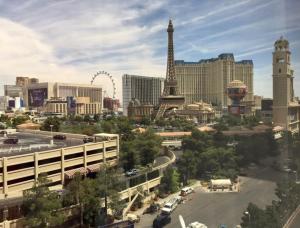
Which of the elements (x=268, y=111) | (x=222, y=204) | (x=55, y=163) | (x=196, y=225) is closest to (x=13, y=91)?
(x=268, y=111)

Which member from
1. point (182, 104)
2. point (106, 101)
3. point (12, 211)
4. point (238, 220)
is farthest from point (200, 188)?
point (106, 101)

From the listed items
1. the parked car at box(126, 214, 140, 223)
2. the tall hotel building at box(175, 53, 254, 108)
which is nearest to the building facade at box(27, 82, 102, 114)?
the tall hotel building at box(175, 53, 254, 108)

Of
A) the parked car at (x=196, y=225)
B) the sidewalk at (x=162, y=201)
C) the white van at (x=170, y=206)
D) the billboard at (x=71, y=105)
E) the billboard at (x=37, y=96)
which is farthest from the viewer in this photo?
the billboard at (x=37, y=96)

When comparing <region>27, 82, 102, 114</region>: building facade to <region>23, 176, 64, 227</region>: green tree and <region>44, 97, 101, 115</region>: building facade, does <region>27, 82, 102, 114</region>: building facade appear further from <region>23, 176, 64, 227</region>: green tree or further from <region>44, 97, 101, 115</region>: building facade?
<region>23, 176, 64, 227</region>: green tree

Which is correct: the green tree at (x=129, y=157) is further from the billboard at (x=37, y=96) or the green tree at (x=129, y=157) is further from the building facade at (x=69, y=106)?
the billboard at (x=37, y=96)

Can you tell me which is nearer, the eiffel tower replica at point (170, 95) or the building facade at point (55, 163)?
the building facade at point (55, 163)

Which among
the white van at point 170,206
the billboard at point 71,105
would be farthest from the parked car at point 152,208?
the billboard at point 71,105
